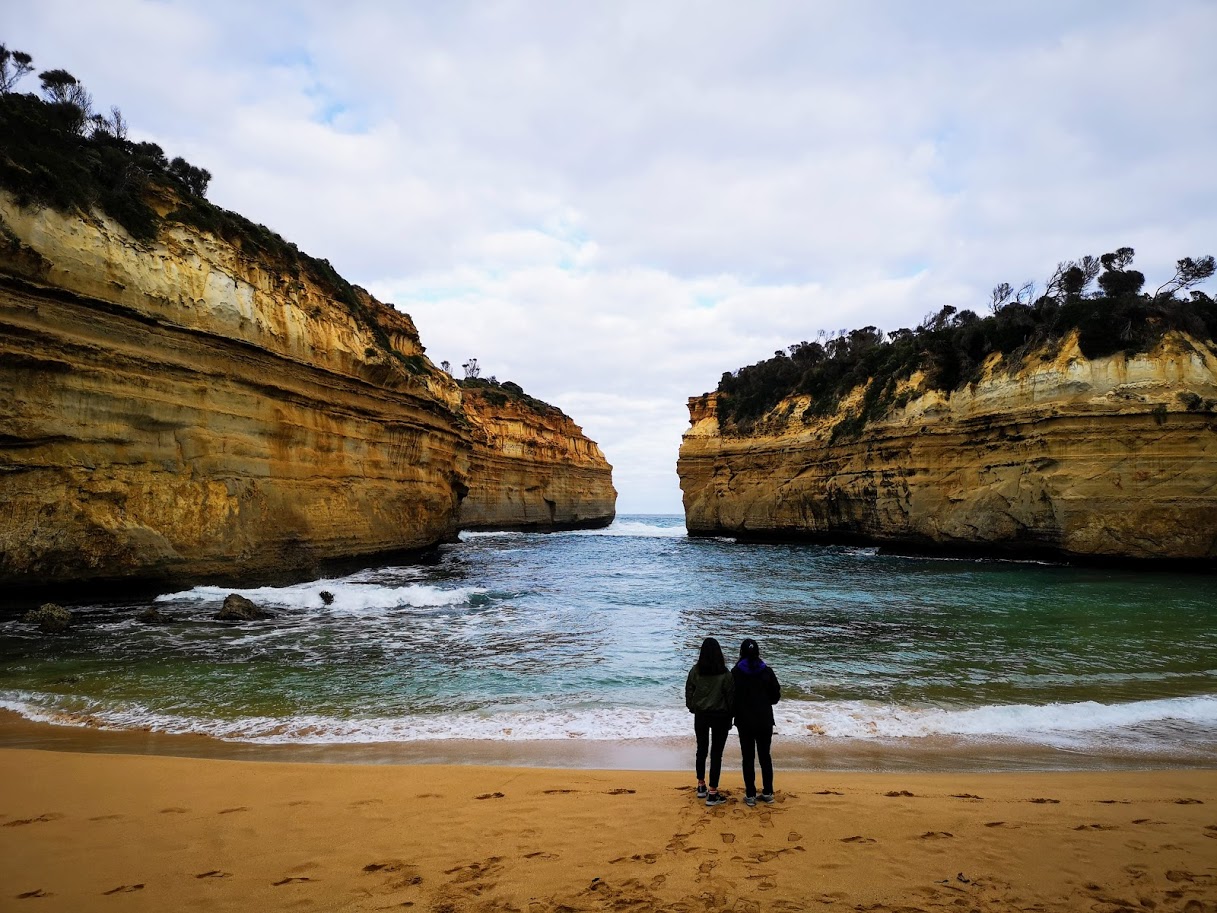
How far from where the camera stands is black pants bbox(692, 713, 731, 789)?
4820mm

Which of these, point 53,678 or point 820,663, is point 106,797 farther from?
point 820,663

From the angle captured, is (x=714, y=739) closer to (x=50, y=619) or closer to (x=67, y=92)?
(x=50, y=619)

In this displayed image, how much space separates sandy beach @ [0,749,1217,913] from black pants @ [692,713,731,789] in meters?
0.27

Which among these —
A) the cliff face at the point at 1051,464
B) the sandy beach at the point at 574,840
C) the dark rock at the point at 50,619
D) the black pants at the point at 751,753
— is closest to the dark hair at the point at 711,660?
the black pants at the point at 751,753

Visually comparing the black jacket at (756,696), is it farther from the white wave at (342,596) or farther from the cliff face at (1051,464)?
the cliff face at (1051,464)

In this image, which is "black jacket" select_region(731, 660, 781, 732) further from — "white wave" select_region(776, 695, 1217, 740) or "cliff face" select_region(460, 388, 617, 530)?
"cliff face" select_region(460, 388, 617, 530)

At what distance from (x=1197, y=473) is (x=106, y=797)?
28514mm

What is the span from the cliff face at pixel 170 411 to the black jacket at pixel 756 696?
13.7 m

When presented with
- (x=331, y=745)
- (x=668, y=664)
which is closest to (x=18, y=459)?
(x=331, y=745)

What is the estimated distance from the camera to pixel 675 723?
23.6 ft

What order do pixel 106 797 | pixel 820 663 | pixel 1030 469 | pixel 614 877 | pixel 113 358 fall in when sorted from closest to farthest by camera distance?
pixel 614 877 < pixel 106 797 < pixel 820 663 < pixel 113 358 < pixel 1030 469

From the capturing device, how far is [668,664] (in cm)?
974

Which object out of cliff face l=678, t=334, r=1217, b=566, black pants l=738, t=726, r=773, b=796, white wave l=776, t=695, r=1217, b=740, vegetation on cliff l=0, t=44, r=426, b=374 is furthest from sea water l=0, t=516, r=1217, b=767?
vegetation on cliff l=0, t=44, r=426, b=374

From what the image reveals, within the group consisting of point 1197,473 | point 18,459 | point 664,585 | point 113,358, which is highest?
point 113,358
